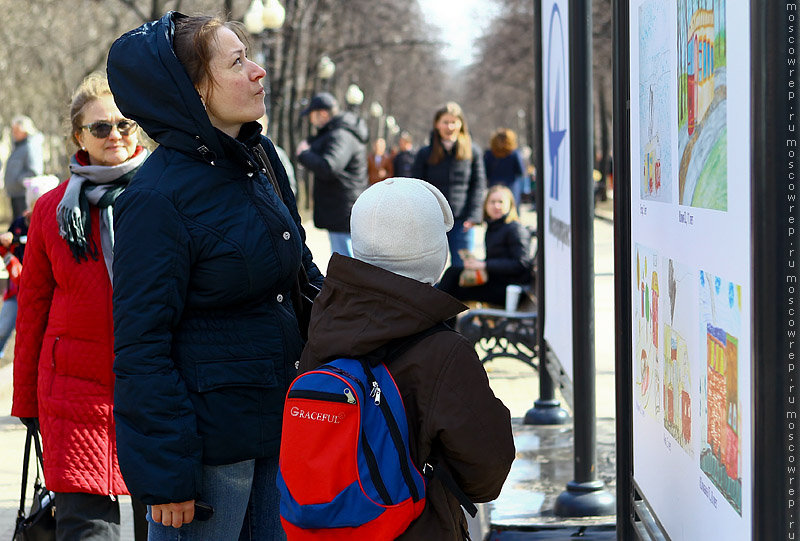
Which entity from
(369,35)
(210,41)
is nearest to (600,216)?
(369,35)

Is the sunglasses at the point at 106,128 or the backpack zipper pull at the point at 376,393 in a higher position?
the sunglasses at the point at 106,128

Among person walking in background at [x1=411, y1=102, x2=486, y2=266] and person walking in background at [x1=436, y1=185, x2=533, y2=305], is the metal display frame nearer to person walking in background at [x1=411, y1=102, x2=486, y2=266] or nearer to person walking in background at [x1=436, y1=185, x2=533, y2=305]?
person walking in background at [x1=436, y1=185, x2=533, y2=305]

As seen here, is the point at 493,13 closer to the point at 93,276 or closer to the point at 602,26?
the point at 602,26

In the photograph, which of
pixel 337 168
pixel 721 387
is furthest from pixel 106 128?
pixel 337 168

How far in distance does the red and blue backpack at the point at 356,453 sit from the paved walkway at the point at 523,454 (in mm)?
2395

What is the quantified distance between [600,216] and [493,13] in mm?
25783

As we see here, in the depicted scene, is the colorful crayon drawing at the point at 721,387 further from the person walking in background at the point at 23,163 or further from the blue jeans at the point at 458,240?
the person walking in background at the point at 23,163

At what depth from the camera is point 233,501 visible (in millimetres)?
2795

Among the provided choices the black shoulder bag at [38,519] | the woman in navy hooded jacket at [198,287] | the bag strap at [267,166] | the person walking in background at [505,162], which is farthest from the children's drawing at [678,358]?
the person walking in background at [505,162]

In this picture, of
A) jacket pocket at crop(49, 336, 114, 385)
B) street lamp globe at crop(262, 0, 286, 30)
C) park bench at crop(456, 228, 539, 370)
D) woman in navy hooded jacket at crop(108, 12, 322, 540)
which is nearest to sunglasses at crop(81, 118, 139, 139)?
jacket pocket at crop(49, 336, 114, 385)

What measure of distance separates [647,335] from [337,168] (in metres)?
7.28

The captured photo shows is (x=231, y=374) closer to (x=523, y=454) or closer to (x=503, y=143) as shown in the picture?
(x=523, y=454)

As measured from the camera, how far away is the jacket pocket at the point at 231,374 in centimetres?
267

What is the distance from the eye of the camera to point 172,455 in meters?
2.54
